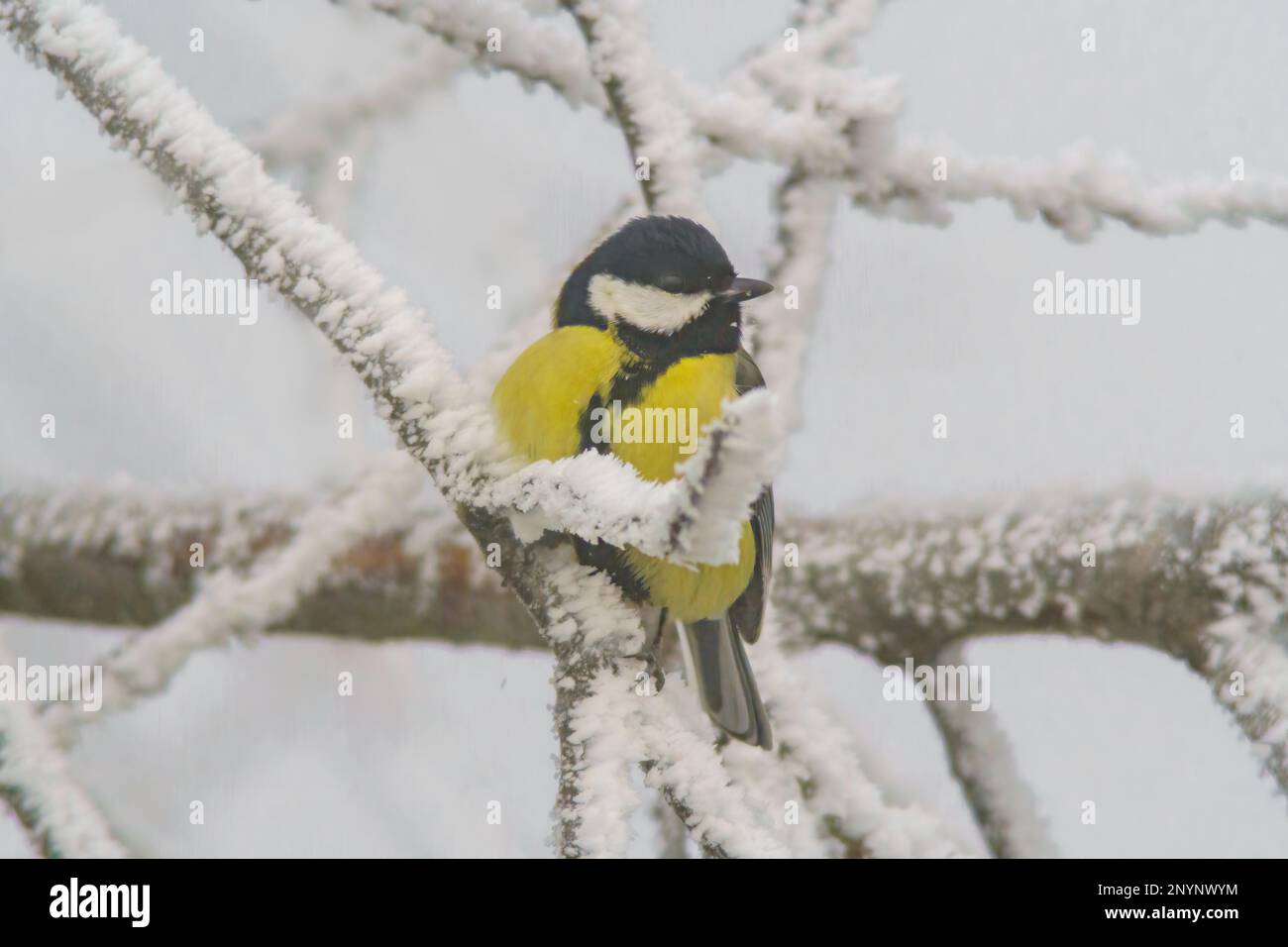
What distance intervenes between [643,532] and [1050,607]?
1.87ft

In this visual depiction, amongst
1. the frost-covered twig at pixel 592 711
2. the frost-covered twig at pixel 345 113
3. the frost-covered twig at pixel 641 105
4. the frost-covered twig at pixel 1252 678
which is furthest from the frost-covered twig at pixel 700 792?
the frost-covered twig at pixel 345 113

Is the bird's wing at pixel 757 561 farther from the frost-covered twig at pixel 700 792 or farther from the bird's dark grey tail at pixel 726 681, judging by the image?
the frost-covered twig at pixel 700 792

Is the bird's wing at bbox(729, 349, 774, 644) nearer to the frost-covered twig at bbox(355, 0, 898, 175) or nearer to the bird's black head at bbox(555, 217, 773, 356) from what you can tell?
the bird's black head at bbox(555, 217, 773, 356)

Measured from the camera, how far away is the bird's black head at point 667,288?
83 centimetres

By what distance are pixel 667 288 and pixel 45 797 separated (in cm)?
49

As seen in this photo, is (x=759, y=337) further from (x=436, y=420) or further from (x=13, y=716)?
(x=13, y=716)

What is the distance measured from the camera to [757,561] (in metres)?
0.88

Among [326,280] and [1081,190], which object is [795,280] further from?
[326,280]

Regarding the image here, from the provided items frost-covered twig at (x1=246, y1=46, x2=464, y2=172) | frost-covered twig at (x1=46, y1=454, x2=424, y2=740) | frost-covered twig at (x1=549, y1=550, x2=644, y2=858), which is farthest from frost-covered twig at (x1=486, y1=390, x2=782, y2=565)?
frost-covered twig at (x1=246, y1=46, x2=464, y2=172)

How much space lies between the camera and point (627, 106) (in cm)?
83

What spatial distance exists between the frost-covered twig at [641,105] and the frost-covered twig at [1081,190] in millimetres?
175
